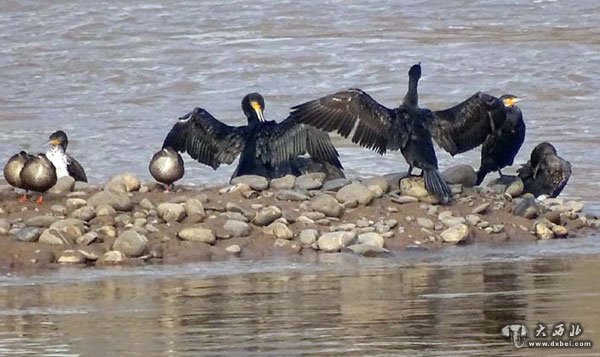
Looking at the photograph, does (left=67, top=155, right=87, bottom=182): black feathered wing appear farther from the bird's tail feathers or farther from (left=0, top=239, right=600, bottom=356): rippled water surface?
(left=0, top=239, right=600, bottom=356): rippled water surface

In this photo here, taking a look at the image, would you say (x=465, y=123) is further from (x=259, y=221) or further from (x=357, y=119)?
(x=259, y=221)

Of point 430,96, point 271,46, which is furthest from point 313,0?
point 430,96

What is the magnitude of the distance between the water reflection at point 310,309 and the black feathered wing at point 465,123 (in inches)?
101

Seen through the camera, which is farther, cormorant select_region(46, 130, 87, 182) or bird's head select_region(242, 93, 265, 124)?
bird's head select_region(242, 93, 265, 124)

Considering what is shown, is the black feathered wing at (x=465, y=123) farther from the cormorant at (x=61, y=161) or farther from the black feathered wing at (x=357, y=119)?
the cormorant at (x=61, y=161)

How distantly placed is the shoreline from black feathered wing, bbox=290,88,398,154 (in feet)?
1.32

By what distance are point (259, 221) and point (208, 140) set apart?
2.46 metres

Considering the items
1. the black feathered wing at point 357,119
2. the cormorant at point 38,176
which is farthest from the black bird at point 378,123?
the cormorant at point 38,176

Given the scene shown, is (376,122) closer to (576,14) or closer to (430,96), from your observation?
(430,96)

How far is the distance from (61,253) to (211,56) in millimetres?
16516

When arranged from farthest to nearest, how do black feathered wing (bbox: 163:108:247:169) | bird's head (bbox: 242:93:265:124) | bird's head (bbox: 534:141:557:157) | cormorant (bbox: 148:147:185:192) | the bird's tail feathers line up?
bird's head (bbox: 242:93:265:124) < black feathered wing (bbox: 163:108:247:169) < bird's head (bbox: 534:141:557:157) < cormorant (bbox: 148:147:185:192) < the bird's tail feathers

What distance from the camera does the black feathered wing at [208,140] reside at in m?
14.6

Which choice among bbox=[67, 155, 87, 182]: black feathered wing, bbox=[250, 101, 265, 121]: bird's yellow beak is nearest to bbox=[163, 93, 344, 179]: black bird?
bbox=[250, 101, 265, 121]: bird's yellow beak

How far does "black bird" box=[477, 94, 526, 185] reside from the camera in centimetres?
1427
